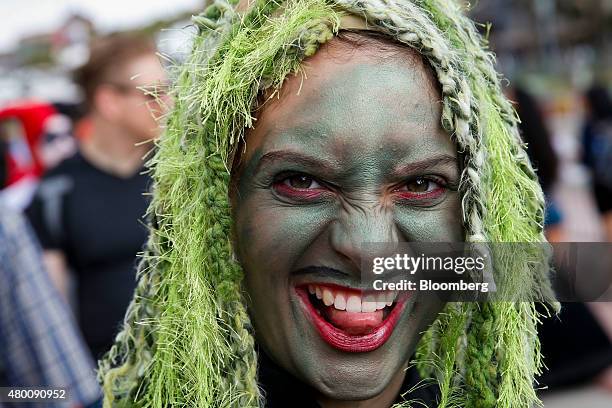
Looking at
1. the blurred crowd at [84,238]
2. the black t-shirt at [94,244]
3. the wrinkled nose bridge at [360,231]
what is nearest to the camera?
the wrinkled nose bridge at [360,231]

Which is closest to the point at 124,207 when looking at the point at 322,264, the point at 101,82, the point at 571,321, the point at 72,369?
the point at 101,82

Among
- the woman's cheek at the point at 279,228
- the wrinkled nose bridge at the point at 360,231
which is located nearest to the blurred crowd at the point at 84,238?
the woman's cheek at the point at 279,228

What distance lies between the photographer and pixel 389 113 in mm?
1314

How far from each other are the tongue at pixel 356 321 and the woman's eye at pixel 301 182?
0.77 feet

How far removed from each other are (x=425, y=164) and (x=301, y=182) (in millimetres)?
235

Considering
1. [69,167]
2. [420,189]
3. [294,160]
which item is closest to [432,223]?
[420,189]

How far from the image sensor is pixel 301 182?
1.37 metres

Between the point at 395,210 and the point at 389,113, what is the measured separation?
0.59ft

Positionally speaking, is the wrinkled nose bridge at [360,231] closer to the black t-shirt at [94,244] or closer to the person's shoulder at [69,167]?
the black t-shirt at [94,244]

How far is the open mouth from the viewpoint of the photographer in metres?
1.33

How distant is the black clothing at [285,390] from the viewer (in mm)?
1447

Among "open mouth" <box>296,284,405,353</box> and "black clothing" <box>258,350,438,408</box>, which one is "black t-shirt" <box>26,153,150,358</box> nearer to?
"black clothing" <box>258,350,438,408</box>

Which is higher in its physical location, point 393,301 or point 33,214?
point 33,214

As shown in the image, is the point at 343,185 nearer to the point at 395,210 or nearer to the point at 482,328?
the point at 395,210
